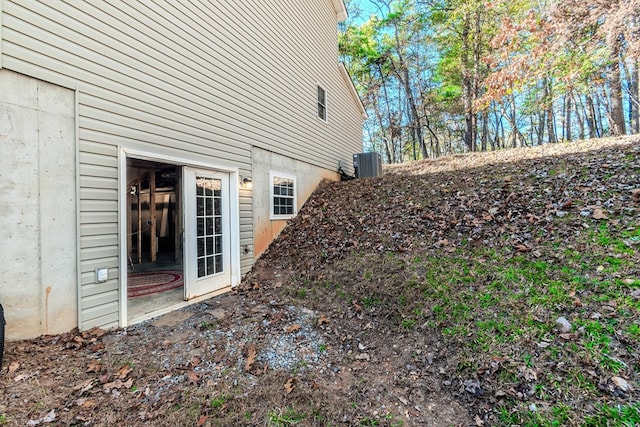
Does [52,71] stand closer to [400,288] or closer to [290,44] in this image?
[400,288]

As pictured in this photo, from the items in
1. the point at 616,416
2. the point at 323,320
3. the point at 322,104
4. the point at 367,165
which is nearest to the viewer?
the point at 616,416

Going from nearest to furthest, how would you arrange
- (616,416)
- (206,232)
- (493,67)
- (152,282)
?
(616,416) → (206,232) → (152,282) → (493,67)

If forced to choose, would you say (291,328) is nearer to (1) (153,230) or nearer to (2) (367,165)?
(1) (153,230)

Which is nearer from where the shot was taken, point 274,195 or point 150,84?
point 150,84

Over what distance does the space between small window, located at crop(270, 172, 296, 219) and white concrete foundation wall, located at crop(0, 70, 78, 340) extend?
3840 millimetres

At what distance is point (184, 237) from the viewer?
14.7ft

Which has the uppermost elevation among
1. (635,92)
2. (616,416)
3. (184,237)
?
(635,92)

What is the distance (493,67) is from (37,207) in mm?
13342

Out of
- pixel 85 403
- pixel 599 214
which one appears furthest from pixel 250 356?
pixel 599 214

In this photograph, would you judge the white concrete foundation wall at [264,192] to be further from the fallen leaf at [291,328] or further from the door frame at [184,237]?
the fallen leaf at [291,328]

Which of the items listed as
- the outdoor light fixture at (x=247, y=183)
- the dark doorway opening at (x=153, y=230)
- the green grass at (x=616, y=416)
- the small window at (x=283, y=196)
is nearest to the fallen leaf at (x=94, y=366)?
the dark doorway opening at (x=153, y=230)

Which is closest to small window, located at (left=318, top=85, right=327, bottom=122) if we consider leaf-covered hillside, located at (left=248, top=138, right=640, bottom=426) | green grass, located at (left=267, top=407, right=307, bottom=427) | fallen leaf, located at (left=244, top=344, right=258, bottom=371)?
leaf-covered hillside, located at (left=248, top=138, right=640, bottom=426)

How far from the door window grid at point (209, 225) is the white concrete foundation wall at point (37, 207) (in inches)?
70.3

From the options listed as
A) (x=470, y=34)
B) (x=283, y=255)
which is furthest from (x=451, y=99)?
(x=283, y=255)
